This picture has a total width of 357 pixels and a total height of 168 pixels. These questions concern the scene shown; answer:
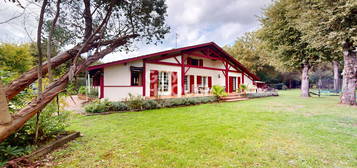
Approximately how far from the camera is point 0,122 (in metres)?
1.96

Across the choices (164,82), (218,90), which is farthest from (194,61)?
(164,82)

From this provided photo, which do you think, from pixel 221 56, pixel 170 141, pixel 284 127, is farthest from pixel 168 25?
pixel 221 56

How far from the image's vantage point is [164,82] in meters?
10.8

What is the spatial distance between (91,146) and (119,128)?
1.33 meters

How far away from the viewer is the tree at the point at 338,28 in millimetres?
7661

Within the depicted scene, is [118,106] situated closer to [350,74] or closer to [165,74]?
[165,74]

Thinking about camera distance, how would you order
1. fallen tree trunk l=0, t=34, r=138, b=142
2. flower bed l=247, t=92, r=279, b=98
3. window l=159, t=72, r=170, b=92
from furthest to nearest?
flower bed l=247, t=92, r=279, b=98, window l=159, t=72, r=170, b=92, fallen tree trunk l=0, t=34, r=138, b=142

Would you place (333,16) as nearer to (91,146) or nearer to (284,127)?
(284,127)

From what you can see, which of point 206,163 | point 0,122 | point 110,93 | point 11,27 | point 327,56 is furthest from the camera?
point 327,56

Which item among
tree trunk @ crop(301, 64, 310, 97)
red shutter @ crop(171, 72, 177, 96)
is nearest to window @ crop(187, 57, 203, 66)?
red shutter @ crop(171, 72, 177, 96)

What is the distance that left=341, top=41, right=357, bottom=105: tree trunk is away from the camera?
870cm

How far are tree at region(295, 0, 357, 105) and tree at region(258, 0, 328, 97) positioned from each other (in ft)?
7.77

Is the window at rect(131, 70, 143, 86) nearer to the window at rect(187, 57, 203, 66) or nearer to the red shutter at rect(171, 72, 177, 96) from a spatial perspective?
the red shutter at rect(171, 72, 177, 96)

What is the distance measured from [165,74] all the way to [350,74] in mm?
11379
